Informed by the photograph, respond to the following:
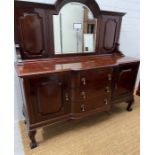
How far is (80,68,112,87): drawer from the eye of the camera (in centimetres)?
158

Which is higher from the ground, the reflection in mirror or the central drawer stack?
the reflection in mirror

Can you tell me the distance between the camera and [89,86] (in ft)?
5.45

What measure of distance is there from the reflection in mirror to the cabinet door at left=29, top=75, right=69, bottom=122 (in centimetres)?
48

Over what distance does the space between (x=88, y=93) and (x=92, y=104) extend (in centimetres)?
17

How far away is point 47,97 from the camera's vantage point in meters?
1.50

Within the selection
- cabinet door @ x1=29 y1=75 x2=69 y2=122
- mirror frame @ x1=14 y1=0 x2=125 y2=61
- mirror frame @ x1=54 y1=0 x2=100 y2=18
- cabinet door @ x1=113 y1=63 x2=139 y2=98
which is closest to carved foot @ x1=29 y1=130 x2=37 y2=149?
cabinet door @ x1=29 y1=75 x2=69 y2=122

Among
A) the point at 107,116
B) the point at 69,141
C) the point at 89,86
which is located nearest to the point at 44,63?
the point at 89,86

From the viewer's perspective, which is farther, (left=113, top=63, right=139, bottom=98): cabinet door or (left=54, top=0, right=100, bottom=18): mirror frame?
(left=113, top=63, right=139, bottom=98): cabinet door

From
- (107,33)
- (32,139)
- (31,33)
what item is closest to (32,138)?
(32,139)

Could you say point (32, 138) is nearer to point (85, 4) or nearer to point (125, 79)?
point (125, 79)

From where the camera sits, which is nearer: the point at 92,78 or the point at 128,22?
the point at 92,78

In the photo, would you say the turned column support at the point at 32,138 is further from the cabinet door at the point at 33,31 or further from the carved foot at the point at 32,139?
the cabinet door at the point at 33,31

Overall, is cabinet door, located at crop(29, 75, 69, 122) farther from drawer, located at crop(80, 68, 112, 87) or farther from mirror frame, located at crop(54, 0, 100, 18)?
mirror frame, located at crop(54, 0, 100, 18)
